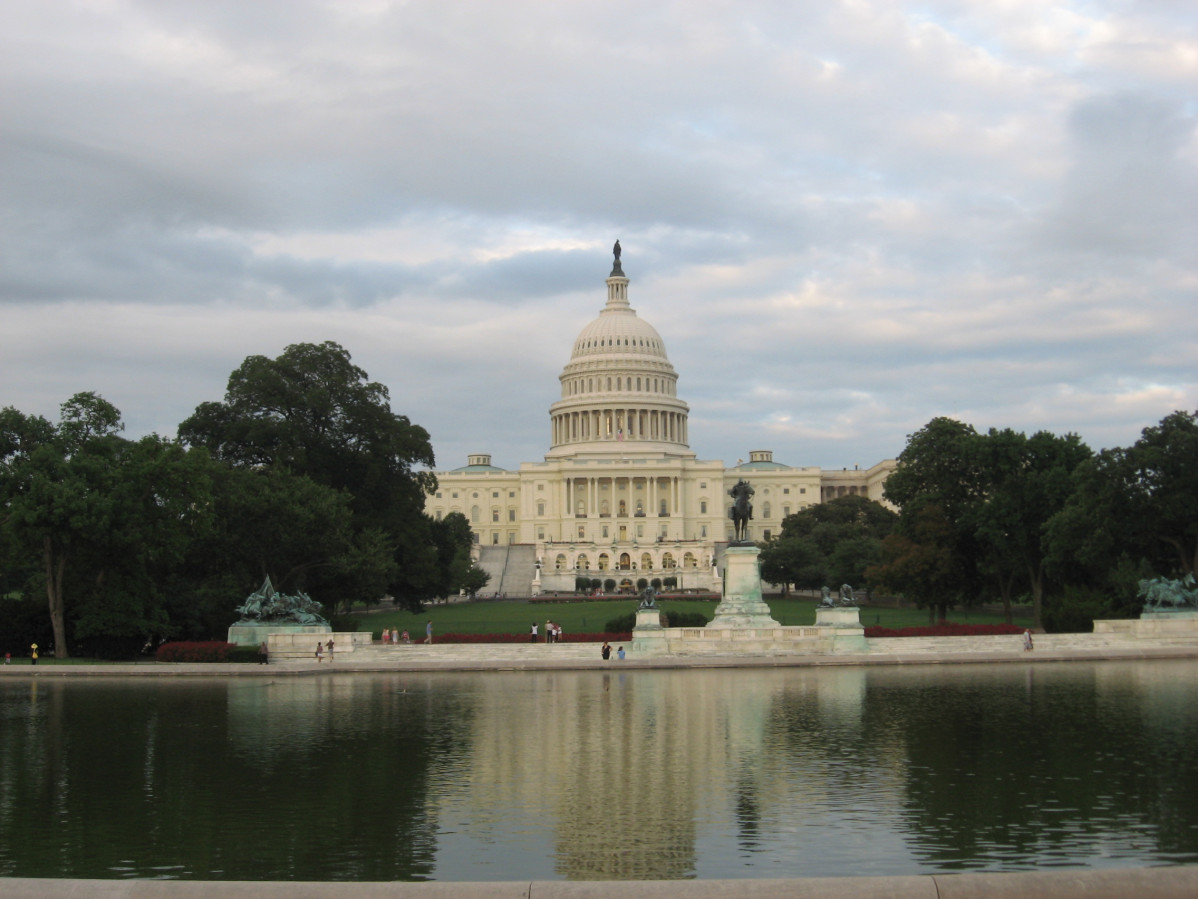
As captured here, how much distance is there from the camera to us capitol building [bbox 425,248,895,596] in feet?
507

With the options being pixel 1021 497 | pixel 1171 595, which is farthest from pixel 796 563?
pixel 1171 595

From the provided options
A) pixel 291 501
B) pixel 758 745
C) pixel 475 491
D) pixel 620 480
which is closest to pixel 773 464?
pixel 620 480

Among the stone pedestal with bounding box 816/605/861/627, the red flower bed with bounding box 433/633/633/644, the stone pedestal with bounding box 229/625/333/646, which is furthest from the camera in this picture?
the red flower bed with bounding box 433/633/633/644

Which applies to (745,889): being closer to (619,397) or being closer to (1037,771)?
(1037,771)

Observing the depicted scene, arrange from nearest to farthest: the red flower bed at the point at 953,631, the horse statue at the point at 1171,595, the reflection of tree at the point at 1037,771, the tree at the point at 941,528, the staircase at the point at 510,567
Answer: the reflection of tree at the point at 1037,771 < the horse statue at the point at 1171,595 < the red flower bed at the point at 953,631 < the tree at the point at 941,528 < the staircase at the point at 510,567

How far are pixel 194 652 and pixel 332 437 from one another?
2194cm

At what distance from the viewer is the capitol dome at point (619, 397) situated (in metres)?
162

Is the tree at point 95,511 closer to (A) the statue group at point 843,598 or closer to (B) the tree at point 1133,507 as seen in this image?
(A) the statue group at point 843,598

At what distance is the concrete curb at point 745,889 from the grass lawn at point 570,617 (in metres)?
43.9

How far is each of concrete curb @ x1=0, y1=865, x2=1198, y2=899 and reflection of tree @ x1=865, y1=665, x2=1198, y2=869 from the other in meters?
2.84

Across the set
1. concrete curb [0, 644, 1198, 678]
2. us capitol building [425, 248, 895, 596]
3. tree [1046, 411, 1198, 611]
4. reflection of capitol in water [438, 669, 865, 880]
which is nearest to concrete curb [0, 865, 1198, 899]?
reflection of capitol in water [438, 669, 865, 880]

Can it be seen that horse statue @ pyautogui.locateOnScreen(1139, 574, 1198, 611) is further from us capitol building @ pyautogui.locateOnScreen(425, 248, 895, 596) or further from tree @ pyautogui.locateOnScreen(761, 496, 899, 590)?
us capitol building @ pyautogui.locateOnScreen(425, 248, 895, 596)

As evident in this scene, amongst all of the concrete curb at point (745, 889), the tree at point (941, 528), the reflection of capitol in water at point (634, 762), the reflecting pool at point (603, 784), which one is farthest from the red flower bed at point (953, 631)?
the concrete curb at point (745, 889)

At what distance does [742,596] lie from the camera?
43688mm
